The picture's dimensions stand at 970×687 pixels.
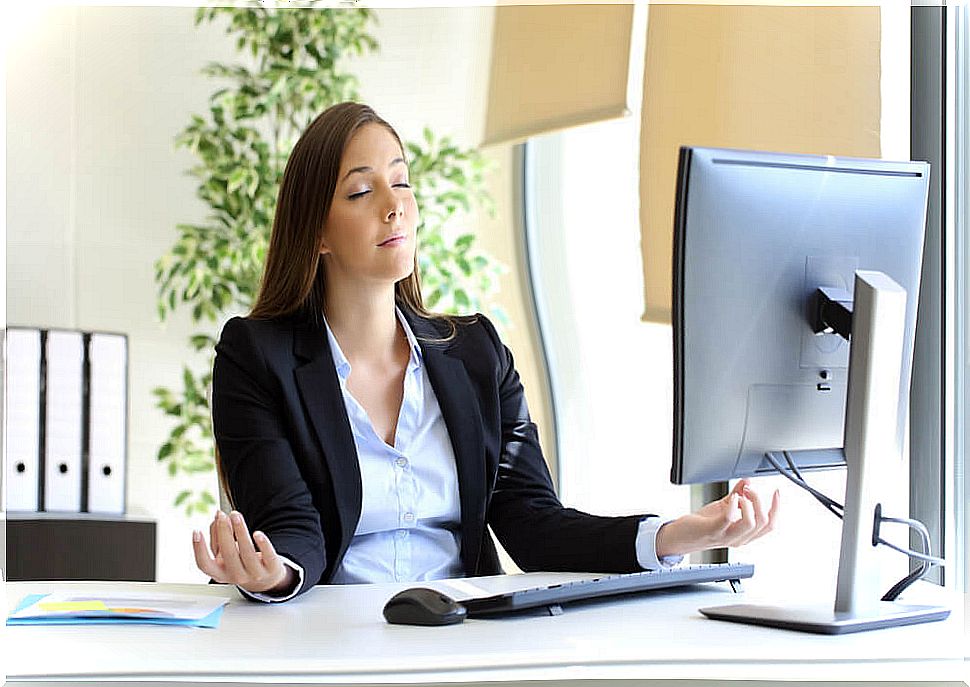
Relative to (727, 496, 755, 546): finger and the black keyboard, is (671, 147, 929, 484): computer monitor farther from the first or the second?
the black keyboard

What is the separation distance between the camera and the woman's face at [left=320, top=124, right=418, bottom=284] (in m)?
1.76

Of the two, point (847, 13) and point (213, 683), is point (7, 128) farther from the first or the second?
point (213, 683)

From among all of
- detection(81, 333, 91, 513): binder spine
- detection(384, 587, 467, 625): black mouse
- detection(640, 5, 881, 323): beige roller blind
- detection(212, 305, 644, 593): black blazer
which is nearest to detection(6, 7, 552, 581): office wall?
detection(81, 333, 91, 513): binder spine

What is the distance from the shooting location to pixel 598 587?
128 cm

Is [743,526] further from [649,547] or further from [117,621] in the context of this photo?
[117,621]

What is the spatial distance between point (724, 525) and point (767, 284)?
30 centimetres

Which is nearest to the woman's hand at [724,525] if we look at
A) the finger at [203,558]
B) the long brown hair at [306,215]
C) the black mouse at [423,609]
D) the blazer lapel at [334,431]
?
the black mouse at [423,609]

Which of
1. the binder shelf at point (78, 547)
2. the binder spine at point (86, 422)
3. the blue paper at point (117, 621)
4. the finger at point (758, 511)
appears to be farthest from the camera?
the binder spine at point (86, 422)

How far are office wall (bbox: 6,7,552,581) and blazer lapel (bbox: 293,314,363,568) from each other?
2094 mm

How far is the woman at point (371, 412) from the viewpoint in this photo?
162 cm

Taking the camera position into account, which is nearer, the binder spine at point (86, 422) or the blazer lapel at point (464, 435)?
the blazer lapel at point (464, 435)

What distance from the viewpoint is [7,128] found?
3703mm

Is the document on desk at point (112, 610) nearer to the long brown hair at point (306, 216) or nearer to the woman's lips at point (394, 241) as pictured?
the long brown hair at point (306, 216)

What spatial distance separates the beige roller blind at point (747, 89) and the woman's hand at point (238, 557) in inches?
62.0
